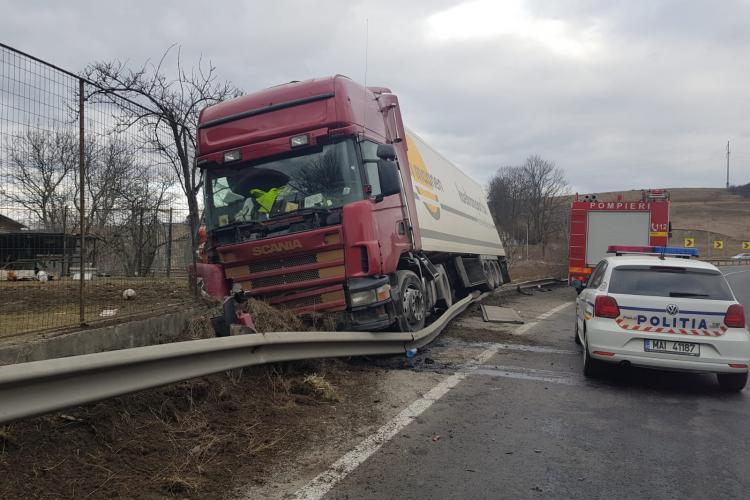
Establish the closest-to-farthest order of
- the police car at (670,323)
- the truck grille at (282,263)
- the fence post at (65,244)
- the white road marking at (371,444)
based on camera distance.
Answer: the white road marking at (371,444), the police car at (670,323), the truck grille at (282,263), the fence post at (65,244)

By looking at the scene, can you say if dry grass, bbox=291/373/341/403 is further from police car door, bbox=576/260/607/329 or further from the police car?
police car door, bbox=576/260/607/329

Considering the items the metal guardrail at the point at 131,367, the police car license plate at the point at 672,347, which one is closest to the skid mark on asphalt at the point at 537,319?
the police car license plate at the point at 672,347

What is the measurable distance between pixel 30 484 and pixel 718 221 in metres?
112

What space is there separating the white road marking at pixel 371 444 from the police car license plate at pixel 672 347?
2.04 metres

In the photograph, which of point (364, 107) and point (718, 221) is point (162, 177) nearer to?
point (364, 107)

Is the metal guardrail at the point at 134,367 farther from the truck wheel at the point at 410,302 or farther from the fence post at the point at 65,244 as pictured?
the fence post at the point at 65,244

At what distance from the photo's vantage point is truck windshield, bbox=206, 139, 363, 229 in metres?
6.84

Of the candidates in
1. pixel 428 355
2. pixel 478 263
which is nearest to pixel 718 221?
pixel 478 263

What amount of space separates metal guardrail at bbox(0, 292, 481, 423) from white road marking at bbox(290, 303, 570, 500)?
3.94 ft

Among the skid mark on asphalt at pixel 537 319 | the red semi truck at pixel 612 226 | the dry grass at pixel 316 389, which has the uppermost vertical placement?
the red semi truck at pixel 612 226

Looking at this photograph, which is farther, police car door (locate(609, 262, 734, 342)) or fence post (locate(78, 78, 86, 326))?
fence post (locate(78, 78, 86, 326))

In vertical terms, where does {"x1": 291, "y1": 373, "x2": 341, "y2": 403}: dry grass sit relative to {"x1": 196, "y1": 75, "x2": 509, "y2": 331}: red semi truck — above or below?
below

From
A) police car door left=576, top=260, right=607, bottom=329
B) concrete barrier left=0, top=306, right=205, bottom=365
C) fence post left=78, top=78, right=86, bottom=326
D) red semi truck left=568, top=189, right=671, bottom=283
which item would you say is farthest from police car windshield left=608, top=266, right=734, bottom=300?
red semi truck left=568, top=189, right=671, bottom=283

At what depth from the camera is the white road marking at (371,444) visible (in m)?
3.50
